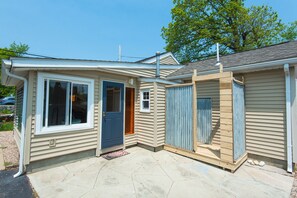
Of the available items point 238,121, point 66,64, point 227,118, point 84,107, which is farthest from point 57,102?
point 238,121

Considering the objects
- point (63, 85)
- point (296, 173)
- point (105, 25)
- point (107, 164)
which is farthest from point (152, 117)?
point (105, 25)

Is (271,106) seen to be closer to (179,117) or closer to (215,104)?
(215,104)

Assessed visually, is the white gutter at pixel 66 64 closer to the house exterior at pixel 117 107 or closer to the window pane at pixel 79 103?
the house exterior at pixel 117 107

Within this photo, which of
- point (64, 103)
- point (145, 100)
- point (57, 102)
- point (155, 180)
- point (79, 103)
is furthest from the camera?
point (145, 100)

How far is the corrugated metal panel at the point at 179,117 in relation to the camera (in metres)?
4.60

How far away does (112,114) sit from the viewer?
193 inches

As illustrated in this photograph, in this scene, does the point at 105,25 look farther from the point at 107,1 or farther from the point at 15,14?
the point at 15,14

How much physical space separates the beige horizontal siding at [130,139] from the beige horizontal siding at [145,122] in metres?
0.14

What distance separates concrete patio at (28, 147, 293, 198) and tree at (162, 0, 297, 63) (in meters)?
13.4

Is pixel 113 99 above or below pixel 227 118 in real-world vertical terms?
above

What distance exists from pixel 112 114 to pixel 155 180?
2.46 m

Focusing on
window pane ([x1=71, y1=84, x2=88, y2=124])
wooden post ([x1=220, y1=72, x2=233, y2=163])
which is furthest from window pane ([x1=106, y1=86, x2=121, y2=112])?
wooden post ([x1=220, y1=72, x2=233, y2=163])

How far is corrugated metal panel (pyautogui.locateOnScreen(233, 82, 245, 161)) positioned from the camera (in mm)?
3781

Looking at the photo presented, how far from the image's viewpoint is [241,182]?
316 cm
